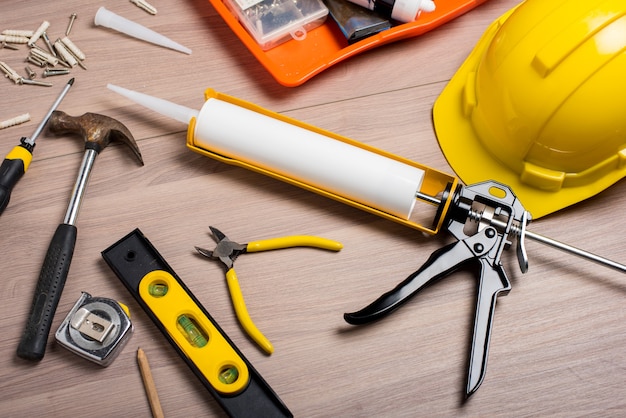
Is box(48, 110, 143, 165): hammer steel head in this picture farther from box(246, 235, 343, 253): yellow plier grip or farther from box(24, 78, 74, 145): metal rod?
box(246, 235, 343, 253): yellow plier grip

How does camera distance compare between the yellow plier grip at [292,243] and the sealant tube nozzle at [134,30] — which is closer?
the yellow plier grip at [292,243]

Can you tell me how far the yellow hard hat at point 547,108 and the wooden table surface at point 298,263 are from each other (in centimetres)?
4

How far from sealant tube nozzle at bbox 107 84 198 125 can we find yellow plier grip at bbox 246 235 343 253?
0.64ft

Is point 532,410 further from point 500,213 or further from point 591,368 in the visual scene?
point 500,213

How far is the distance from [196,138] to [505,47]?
41cm

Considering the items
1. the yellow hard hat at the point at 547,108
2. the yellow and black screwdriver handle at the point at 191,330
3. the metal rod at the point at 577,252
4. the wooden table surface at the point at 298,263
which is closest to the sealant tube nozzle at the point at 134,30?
the wooden table surface at the point at 298,263

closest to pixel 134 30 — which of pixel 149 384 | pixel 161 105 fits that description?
pixel 161 105

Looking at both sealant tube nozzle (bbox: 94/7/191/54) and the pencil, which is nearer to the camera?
the pencil

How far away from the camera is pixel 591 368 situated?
0.74 metres

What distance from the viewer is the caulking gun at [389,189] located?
0.72 meters

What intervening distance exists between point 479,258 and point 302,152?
26cm

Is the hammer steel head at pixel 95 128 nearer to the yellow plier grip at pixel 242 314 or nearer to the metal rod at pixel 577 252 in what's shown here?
the yellow plier grip at pixel 242 314

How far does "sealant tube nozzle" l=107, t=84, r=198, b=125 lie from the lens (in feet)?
2.69

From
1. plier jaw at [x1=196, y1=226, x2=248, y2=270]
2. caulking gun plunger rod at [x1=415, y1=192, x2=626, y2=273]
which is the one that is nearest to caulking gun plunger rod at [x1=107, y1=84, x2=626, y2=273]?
caulking gun plunger rod at [x1=415, y1=192, x2=626, y2=273]
